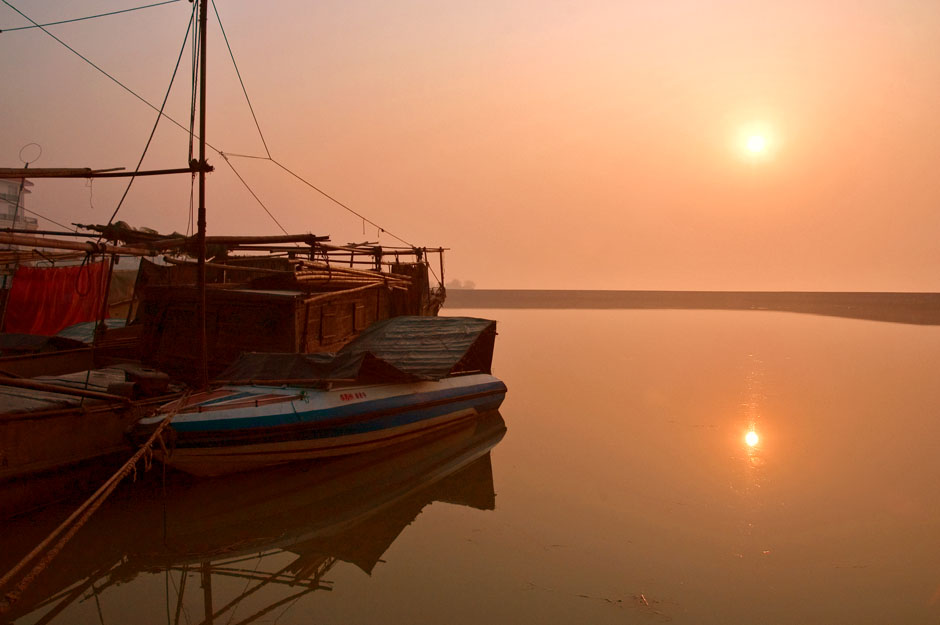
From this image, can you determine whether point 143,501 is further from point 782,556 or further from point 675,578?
point 782,556

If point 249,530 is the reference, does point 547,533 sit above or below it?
above

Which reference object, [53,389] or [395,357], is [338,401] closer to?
[395,357]

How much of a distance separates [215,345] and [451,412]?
6453 millimetres

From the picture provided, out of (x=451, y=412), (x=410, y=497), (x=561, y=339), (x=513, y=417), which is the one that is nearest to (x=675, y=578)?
(x=410, y=497)

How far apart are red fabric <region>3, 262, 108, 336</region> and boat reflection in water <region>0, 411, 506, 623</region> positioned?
1722cm

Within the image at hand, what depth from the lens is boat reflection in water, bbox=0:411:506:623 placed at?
322 inches

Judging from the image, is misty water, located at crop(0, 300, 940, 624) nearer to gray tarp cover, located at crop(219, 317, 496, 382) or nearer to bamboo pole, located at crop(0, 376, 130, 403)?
bamboo pole, located at crop(0, 376, 130, 403)

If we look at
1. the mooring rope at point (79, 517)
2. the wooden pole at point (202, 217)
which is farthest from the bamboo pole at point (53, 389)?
the wooden pole at point (202, 217)

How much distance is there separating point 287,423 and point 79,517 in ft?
11.9

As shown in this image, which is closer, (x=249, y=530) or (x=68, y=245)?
(x=249, y=530)

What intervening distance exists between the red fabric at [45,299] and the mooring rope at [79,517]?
16.2 m

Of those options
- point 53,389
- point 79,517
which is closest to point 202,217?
point 53,389

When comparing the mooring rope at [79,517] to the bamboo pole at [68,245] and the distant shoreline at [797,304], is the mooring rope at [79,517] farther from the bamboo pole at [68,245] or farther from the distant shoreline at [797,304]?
the distant shoreline at [797,304]

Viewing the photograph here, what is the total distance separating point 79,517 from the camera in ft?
34.3
